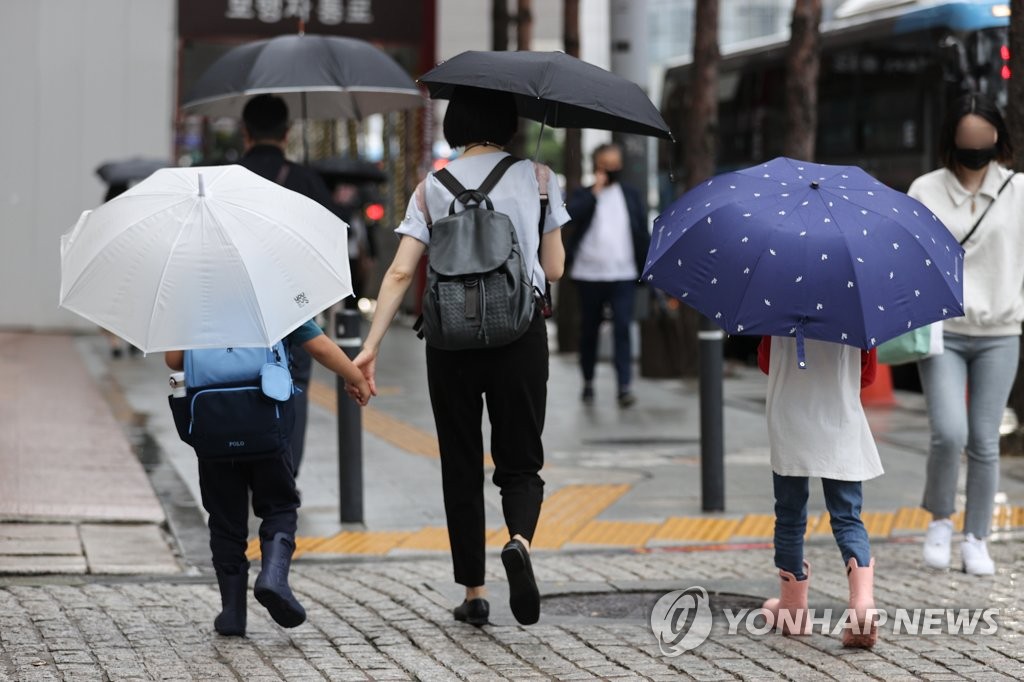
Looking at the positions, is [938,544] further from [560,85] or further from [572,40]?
[572,40]

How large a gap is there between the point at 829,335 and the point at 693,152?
35.6ft

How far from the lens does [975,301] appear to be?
261 inches

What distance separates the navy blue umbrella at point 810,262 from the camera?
490 cm

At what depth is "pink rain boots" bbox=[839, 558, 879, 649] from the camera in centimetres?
517

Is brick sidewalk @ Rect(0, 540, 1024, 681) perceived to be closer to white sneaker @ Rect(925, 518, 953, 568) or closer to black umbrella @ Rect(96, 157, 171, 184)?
white sneaker @ Rect(925, 518, 953, 568)

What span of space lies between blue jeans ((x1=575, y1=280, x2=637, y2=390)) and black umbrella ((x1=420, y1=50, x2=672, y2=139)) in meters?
7.22

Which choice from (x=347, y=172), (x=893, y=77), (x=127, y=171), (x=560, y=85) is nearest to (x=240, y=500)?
(x=560, y=85)

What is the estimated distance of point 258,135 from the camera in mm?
7457

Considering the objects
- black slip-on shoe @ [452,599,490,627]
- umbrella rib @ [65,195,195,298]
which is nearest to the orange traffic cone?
black slip-on shoe @ [452,599,490,627]

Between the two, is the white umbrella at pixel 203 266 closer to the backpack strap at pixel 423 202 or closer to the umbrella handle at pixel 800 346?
the backpack strap at pixel 423 202

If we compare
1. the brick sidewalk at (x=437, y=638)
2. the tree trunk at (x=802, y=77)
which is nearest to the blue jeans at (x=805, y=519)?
the brick sidewalk at (x=437, y=638)

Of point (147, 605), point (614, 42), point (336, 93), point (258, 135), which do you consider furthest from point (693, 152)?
point (147, 605)

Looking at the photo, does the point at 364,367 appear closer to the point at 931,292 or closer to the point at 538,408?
the point at 538,408

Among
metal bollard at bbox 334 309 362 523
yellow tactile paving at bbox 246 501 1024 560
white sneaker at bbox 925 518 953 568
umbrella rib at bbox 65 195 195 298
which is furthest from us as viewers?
metal bollard at bbox 334 309 362 523
